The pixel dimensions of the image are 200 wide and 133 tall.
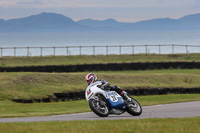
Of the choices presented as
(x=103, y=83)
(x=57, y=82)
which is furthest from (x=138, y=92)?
(x=103, y=83)

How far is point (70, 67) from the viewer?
41.0 meters

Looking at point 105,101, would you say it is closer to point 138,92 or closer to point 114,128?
point 114,128

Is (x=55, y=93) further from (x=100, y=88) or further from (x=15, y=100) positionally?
(x=100, y=88)

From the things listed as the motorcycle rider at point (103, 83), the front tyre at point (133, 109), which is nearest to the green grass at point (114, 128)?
the motorcycle rider at point (103, 83)

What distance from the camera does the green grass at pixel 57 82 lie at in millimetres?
25688

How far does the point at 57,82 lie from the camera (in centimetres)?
2970

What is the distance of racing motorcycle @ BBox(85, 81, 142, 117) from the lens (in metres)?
14.2

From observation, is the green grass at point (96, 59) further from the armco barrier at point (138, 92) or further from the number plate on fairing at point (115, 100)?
the number plate on fairing at point (115, 100)

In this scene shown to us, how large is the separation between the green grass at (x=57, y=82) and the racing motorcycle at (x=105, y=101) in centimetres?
1063

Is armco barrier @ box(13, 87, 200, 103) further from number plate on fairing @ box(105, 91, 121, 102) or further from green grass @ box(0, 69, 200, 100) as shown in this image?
number plate on fairing @ box(105, 91, 121, 102)

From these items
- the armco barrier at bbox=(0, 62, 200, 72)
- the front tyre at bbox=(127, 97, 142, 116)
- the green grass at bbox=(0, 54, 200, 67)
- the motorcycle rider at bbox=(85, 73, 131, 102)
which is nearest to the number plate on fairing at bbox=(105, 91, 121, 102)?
the motorcycle rider at bbox=(85, 73, 131, 102)

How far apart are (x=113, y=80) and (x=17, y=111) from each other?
1440cm

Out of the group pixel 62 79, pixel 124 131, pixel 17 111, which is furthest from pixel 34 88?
pixel 124 131

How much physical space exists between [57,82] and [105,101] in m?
15.5
